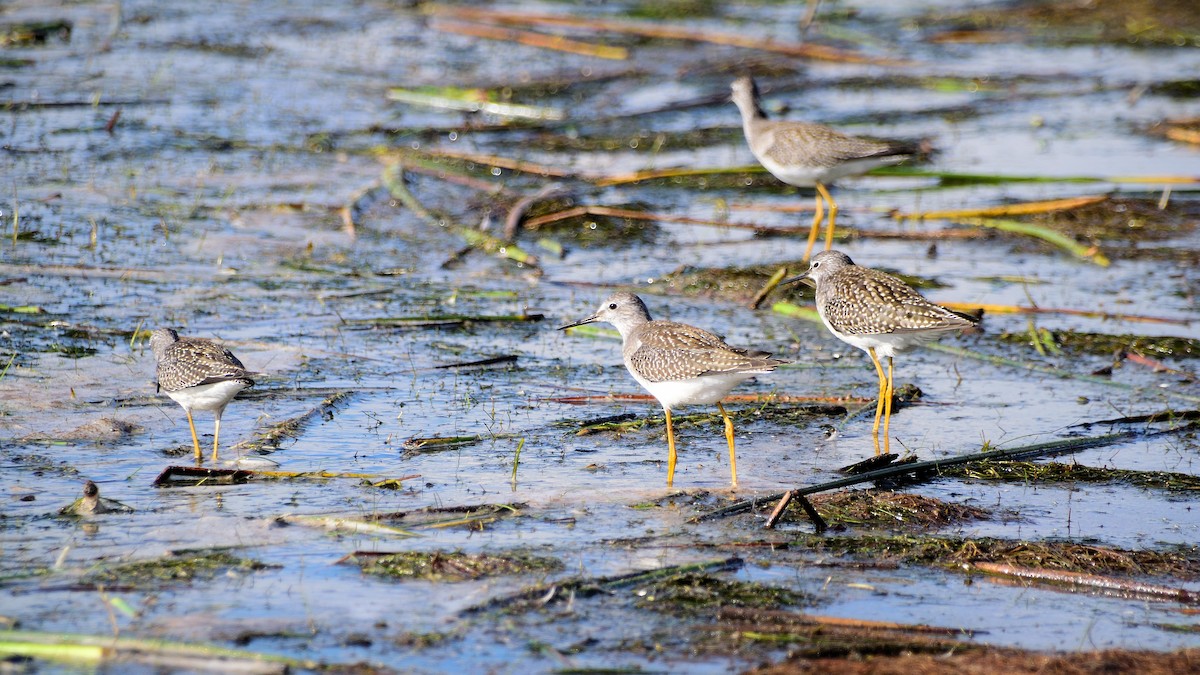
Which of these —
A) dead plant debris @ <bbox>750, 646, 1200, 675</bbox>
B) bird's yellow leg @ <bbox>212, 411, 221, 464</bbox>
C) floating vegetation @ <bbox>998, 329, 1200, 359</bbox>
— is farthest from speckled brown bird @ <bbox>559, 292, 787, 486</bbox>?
floating vegetation @ <bbox>998, 329, 1200, 359</bbox>

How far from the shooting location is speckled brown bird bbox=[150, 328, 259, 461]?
305 inches

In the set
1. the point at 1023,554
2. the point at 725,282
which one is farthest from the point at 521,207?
the point at 1023,554

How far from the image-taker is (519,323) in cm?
1070

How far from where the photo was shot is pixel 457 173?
14406 mm

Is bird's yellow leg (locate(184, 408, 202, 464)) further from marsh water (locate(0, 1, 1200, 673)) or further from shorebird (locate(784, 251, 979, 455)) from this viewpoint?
shorebird (locate(784, 251, 979, 455))

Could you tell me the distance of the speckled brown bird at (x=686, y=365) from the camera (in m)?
7.59

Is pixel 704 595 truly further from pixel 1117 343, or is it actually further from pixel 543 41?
pixel 543 41

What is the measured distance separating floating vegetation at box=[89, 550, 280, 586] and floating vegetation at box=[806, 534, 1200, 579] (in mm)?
2712

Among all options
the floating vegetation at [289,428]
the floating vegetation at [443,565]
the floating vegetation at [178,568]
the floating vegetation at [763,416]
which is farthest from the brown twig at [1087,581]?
the floating vegetation at [289,428]

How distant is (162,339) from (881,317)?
14.8 ft

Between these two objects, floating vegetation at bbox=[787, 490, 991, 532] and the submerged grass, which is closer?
floating vegetation at bbox=[787, 490, 991, 532]

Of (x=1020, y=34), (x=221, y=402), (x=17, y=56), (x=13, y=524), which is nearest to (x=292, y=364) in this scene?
(x=221, y=402)

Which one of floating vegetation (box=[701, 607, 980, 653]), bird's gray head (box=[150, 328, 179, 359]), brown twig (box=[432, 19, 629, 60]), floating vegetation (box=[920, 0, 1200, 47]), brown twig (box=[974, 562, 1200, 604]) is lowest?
floating vegetation (box=[701, 607, 980, 653])

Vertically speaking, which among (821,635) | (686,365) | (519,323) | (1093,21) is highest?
(1093,21)
